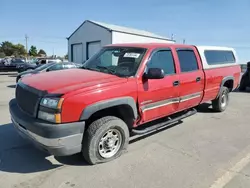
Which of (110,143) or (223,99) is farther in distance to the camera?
(223,99)

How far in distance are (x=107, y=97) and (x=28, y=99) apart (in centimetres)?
117

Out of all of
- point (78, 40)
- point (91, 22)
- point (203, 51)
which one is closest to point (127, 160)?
point (203, 51)

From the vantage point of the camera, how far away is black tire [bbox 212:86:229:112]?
257 inches

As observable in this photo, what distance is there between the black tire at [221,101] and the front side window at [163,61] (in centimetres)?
269

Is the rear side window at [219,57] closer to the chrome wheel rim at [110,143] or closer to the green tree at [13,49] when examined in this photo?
the chrome wheel rim at [110,143]

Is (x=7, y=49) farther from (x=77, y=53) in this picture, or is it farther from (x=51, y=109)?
(x=51, y=109)

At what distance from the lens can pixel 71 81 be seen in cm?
335

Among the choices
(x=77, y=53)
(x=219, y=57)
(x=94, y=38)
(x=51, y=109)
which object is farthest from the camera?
(x=77, y=53)

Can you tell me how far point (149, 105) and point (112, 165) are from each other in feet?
4.02

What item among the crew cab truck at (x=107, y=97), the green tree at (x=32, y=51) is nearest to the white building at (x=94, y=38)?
the crew cab truck at (x=107, y=97)

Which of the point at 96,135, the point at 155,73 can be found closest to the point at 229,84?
the point at 155,73

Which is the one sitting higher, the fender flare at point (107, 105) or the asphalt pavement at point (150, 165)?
the fender flare at point (107, 105)

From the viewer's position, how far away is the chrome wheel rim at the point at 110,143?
11.6 ft

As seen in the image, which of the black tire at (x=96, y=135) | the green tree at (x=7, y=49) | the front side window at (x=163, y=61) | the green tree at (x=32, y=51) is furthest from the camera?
the green tree at (x=32, y=51)
